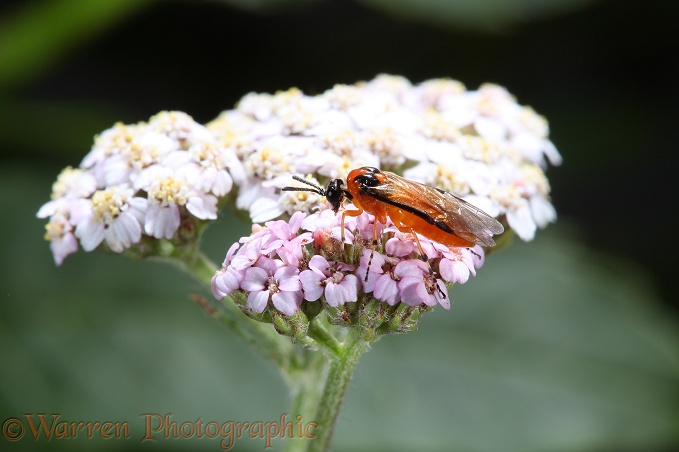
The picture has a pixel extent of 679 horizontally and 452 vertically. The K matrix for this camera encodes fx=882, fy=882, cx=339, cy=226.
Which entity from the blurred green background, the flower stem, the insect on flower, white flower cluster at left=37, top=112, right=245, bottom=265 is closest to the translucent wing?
the insect on flower

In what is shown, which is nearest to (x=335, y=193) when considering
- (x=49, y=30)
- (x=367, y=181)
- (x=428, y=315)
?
(x=367, y=181)

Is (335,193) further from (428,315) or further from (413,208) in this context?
(428,315)

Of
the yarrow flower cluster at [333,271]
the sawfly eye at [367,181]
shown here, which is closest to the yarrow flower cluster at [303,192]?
the yarrow flower cluster at [333,271]

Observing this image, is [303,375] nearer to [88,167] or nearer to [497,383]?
[88,167]

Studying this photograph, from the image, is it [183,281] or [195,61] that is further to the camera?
[195,61]

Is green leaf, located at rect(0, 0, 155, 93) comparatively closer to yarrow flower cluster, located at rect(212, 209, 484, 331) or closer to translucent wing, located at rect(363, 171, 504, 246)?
yarrow flower cluster, located at rect(212, 209, 484, 331)

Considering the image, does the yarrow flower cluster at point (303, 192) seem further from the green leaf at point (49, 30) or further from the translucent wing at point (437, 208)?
the green leaf at point (49, 30)

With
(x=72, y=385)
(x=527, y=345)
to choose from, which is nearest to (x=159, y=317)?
(x=72, y=385)
